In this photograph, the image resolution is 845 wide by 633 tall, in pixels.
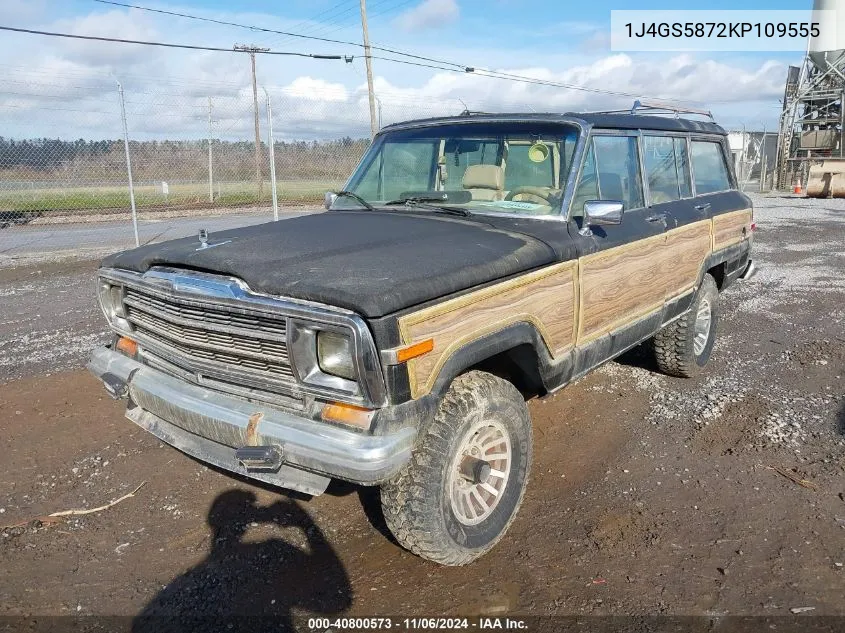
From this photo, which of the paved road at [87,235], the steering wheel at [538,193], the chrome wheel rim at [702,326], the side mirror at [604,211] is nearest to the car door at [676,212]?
the chrome wheel rim at [702,326]

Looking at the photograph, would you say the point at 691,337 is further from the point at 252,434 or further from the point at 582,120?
the point at 252,434

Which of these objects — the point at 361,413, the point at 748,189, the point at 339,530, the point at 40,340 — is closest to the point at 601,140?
the point at 361,413

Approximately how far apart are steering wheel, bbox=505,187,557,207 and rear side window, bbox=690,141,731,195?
2.08 meters

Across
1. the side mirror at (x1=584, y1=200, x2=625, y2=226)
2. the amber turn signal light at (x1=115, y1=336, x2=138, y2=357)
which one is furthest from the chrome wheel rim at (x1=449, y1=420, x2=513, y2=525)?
the amber turn signal light at (x1=115, y1=336, x2=138, y2=357)

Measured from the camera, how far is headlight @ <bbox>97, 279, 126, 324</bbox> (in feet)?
12.1

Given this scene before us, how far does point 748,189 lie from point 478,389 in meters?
31.9

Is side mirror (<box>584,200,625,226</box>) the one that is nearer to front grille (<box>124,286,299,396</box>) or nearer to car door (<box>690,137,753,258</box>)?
front grille (<box>124,286,299,396</box>)

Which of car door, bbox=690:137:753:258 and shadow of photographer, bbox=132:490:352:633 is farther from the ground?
car door, bbox=690:137:753:258

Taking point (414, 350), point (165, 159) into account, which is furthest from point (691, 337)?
point (165, 159)

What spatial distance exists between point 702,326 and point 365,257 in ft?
12.2

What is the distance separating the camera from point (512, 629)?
2.76 metres

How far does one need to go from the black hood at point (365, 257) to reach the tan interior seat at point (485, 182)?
29cm

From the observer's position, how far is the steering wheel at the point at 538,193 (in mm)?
3865

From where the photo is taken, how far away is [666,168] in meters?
4.96
